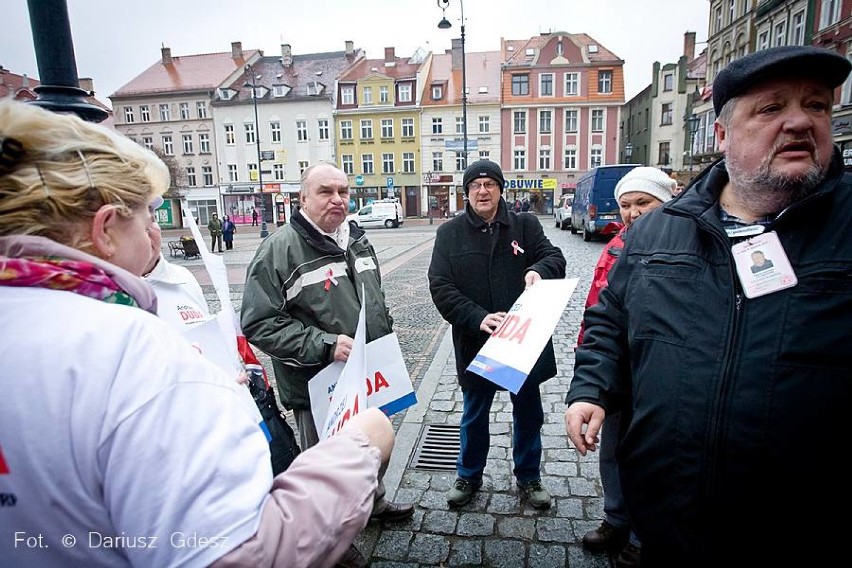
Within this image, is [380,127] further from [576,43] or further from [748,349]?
[748,349]

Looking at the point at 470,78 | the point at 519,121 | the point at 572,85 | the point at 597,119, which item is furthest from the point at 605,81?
the point at 470,78

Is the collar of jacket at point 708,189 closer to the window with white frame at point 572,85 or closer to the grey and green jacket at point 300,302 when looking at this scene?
the grey and green jacket at point 300,302

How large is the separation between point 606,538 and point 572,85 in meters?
44.6

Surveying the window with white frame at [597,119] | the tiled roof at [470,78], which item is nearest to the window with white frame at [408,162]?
the tiled roof at [470,78]

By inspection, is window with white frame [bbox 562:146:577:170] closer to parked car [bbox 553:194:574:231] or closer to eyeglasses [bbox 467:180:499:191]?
parked car [bbox 553:194:574:231]

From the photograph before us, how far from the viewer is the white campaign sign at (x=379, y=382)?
243cm

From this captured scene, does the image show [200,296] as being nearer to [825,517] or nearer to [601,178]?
[825,517]

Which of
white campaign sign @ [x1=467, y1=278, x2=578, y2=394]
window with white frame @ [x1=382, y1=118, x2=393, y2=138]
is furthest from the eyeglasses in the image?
window with white frame @ [x1=382, y1=118, x2=393, y2=138]

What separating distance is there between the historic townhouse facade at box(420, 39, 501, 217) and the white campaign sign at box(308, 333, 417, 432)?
40139 millimetres

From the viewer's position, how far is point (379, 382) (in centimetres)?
248

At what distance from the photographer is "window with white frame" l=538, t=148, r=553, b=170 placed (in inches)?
1655

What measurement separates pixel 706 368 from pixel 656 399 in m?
0.19

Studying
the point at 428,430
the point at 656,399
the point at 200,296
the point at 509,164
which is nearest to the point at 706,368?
the point at 656,399

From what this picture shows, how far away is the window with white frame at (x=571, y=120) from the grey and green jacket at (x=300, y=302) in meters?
43.0
